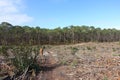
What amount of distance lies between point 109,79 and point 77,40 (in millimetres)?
77478

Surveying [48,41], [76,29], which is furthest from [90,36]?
[48,41]

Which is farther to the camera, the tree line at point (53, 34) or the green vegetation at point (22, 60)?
the tree line at point (53, 34)

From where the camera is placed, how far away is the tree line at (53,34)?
72.1 meters

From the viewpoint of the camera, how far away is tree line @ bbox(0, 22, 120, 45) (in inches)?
2837

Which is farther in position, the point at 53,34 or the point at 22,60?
the point at 53,34

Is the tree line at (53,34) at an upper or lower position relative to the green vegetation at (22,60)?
upper

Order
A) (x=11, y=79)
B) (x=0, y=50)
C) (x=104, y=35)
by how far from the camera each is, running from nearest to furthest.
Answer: (x=11, y=79) < (x=0, y=50) < (x=104, y=35)

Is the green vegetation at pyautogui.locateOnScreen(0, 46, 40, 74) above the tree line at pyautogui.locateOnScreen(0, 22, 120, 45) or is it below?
below

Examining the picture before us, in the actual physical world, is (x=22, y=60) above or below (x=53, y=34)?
below

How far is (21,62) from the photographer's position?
1259 cm

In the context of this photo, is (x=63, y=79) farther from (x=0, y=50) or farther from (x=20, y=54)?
(x=0, y=50)

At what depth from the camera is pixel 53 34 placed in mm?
84062

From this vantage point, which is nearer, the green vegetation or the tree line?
the green vegetation

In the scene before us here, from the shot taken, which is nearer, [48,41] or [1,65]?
[1,65]
